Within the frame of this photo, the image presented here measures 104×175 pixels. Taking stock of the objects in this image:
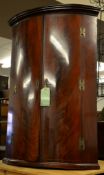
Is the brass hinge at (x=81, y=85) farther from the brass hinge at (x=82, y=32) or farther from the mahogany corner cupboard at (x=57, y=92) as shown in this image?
the brass hinge at (x=82, y=32)

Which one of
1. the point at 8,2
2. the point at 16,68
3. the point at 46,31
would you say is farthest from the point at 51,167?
the point at 8,2

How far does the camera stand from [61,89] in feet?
7.34

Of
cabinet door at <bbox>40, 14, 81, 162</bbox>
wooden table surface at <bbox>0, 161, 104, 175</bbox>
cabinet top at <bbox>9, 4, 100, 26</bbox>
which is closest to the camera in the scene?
wooden table surface at <bbox>0, 161, 104, 175</bbox>

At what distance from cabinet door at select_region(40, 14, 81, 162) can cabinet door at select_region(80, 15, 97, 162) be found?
0.14ft

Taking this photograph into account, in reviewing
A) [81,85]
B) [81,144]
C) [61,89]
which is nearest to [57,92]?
[61,89]

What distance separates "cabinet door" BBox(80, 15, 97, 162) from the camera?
2230 mm

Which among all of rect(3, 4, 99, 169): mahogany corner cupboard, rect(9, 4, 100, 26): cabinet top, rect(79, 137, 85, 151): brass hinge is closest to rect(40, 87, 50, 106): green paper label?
rect(3, 4, 99, 169): mahogany corner cupboard

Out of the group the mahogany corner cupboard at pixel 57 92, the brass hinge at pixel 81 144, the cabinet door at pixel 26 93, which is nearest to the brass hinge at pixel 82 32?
the mahogany corner cupboard at pixel 57 92

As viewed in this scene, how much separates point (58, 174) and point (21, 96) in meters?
0.74

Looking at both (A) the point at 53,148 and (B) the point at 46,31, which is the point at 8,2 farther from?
(A) the point at 53,148

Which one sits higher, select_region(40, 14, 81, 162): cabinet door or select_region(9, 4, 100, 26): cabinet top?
select_region(9, 4, 100, 26): cabinet top

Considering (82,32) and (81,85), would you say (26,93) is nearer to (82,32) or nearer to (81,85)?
(81,85)

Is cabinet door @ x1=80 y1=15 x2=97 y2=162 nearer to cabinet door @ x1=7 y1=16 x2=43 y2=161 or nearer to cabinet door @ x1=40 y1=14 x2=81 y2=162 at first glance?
cabinet door @ x1=40 y1=14 x2=81 y2=162

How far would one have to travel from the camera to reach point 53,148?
7.17 feet
